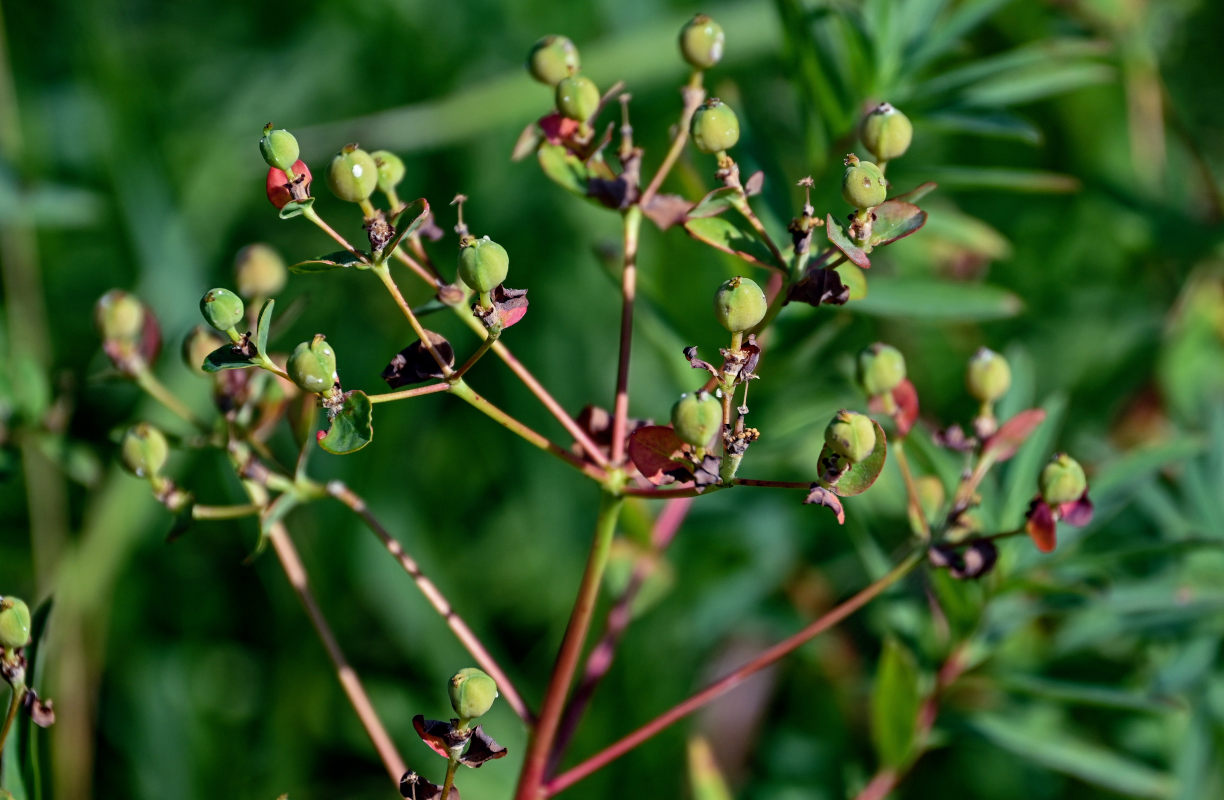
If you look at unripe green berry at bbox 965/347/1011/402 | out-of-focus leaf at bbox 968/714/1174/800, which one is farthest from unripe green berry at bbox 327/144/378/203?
out-of-focus leaf at bbox 968/714/1174/800

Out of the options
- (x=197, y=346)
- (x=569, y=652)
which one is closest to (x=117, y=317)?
(x=197, y=346)

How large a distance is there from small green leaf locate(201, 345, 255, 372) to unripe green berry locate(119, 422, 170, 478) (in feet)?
0.65

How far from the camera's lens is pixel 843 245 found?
2.69ft

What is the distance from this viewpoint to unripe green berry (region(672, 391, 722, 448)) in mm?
751

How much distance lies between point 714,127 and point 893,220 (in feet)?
0.50

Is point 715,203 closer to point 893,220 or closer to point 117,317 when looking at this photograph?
point 893,220

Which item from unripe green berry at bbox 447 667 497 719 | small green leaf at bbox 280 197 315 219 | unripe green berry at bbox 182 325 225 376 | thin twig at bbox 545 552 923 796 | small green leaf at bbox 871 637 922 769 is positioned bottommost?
small green leaf at bbox 871 637 922 769

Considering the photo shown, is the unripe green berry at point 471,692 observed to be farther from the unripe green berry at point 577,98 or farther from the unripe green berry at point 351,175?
→ the unripe green berry at point 577,98

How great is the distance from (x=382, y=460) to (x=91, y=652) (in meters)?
0.54

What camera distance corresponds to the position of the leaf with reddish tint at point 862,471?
0.80m

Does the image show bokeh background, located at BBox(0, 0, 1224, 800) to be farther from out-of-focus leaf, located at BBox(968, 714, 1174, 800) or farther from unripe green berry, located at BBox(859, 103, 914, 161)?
unripe green berry, located at BBox(859, 103, 914, 161)

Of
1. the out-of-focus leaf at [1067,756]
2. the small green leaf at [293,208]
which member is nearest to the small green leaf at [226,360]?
the small green leaf at [293,208]

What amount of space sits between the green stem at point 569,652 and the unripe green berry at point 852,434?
0.19 m

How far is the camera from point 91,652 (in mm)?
1795
